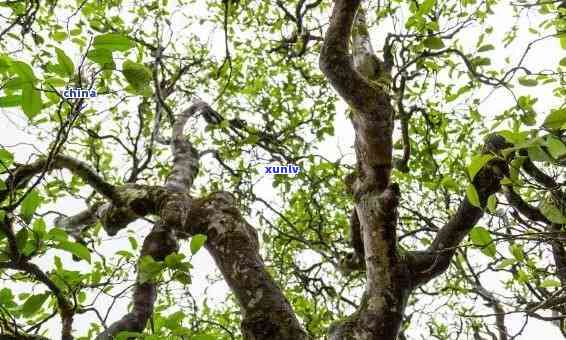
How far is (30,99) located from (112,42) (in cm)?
30

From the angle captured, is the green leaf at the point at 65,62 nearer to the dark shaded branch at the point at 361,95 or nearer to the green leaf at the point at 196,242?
the green leaf at the point at 196,242

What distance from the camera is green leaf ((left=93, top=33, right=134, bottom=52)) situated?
1234 millimetres

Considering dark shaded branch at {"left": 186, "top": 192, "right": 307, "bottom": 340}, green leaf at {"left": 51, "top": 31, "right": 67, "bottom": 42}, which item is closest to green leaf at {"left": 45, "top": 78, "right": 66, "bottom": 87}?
green leaf at {"left": 51, "top": 31, "right": 67, "bottom": 42}

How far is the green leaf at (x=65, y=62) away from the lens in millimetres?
1277

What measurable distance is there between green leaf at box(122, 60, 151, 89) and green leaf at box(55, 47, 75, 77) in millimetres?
166

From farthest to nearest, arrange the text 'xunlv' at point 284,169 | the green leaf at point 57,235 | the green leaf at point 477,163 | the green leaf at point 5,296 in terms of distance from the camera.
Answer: the text 'xunlv' at point 284,169, the green leaf at point 477,163, the green leaf at point 5,296, the green leaf at point 57,235

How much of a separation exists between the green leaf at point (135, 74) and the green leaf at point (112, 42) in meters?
0.19

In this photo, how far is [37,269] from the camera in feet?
4.13

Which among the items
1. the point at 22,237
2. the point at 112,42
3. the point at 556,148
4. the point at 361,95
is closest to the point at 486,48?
the point at 361,95

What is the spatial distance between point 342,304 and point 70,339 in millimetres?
5409

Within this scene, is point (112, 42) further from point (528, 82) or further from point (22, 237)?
point (528, 82)

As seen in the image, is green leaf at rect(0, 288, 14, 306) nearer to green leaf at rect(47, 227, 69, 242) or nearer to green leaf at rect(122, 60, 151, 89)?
green leaf at rect(47, 227, 69, 242)

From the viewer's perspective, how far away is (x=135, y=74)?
57.4 inches

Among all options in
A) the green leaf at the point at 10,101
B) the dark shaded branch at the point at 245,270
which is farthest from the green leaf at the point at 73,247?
the dark shaded branch at the point at 245,270
